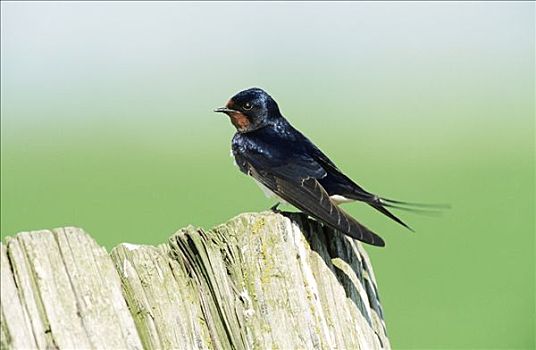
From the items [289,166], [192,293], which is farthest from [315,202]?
[192,293]

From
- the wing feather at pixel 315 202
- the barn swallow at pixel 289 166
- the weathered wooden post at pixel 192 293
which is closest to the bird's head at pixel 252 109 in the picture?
the barn swallow at pixel 289 166

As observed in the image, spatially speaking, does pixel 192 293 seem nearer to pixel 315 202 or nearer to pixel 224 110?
pixel 315 202

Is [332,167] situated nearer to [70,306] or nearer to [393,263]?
[70,306]

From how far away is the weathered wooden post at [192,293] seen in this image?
2.05m

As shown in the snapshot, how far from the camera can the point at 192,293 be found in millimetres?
2326

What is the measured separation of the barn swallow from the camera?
3.11 meters

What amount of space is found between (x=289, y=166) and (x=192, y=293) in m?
1.37

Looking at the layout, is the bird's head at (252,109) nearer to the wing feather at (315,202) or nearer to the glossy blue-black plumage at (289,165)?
the glossy blue-black plumage at (289,165)

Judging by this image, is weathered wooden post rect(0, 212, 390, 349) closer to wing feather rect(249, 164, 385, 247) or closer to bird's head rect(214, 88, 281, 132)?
wing feather rect(249, 164, 385, 247)

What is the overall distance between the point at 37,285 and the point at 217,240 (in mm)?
511

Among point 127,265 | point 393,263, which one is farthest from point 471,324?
point 127,265

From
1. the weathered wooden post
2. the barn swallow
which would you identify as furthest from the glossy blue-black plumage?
the weathered wooden post

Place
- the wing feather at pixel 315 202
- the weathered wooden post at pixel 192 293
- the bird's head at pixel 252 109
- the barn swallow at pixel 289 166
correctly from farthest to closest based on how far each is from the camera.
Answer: the bird's head at pixel 252 109, the barn swallow at pixel 289 166, the wing feather at pixel 315 202, the weathered wooden post at pixel 192 293

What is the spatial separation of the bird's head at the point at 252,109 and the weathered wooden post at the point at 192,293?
1.63m
